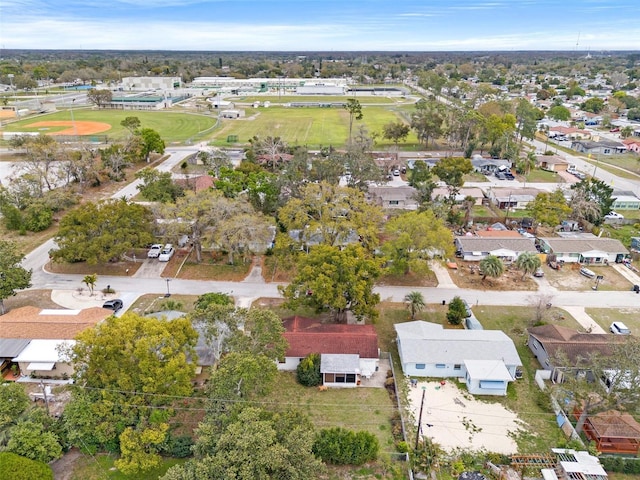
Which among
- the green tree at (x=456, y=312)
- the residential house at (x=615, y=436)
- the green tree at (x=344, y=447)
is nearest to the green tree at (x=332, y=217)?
the green tree at (x=456, y=312)

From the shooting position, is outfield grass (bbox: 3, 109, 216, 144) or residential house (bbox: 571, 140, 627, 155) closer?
residential house (bbox: 571, 140, 627, 155)

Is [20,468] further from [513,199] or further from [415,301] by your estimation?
[513,199]

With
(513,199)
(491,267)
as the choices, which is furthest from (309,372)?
(513,199)

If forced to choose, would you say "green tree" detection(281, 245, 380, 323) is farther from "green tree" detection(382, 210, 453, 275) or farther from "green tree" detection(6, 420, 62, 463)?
"green tree" detection(6, 420, 62, 463)

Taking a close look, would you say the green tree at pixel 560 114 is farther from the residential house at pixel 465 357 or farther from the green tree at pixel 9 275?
the green tree at pixel 9 275

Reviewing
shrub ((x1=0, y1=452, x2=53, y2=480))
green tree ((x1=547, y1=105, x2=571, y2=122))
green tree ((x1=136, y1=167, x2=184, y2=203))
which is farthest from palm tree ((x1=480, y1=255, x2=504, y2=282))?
green tree ((x1=547, y1=105, x2=571, y2=122))

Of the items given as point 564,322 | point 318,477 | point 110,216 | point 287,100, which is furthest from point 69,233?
point 287,100
